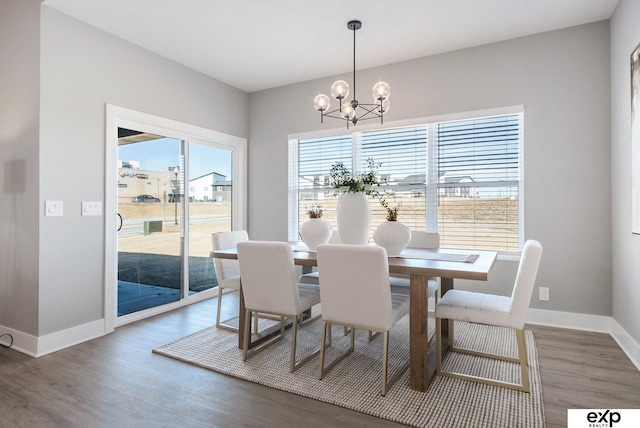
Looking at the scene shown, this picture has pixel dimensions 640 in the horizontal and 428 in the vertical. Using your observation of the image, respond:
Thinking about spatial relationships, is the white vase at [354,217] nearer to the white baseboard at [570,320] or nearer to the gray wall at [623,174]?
the gray wall at [623,174]

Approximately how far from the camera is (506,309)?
217 cm

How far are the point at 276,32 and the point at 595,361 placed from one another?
3732 mm

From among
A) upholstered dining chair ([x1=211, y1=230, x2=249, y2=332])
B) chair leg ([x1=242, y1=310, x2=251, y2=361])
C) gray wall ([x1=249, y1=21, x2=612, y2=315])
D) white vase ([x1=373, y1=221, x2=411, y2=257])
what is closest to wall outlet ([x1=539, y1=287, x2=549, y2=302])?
gray wall ([x1=249, y1=21, x2=612, y2=315])

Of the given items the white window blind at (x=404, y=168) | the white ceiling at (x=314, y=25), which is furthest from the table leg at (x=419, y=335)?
the white ceiling at (x=314, y=25)

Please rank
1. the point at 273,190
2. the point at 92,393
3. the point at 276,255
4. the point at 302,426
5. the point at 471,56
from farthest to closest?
the point at 273,190 < the point at 471,56 < the point at 276,255 < the point at 92,393 < the point at 302,426

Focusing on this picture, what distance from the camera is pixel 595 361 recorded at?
8.37 ft

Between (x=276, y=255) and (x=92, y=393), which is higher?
(x=276, y=255)

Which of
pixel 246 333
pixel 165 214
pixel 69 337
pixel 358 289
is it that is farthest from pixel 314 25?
pixel 69 337

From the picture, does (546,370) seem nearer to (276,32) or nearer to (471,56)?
(471,56)

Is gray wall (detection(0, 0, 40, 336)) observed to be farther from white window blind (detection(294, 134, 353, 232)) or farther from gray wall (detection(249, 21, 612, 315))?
gray wall (detection(249, 21, 612, 315))

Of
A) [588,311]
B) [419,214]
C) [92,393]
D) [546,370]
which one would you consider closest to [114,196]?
[92,393]

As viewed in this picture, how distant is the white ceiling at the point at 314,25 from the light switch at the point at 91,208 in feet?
5.18

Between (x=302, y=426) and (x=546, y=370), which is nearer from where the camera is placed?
(x=302, y=426)

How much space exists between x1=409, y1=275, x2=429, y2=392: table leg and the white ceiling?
224 centimetres
